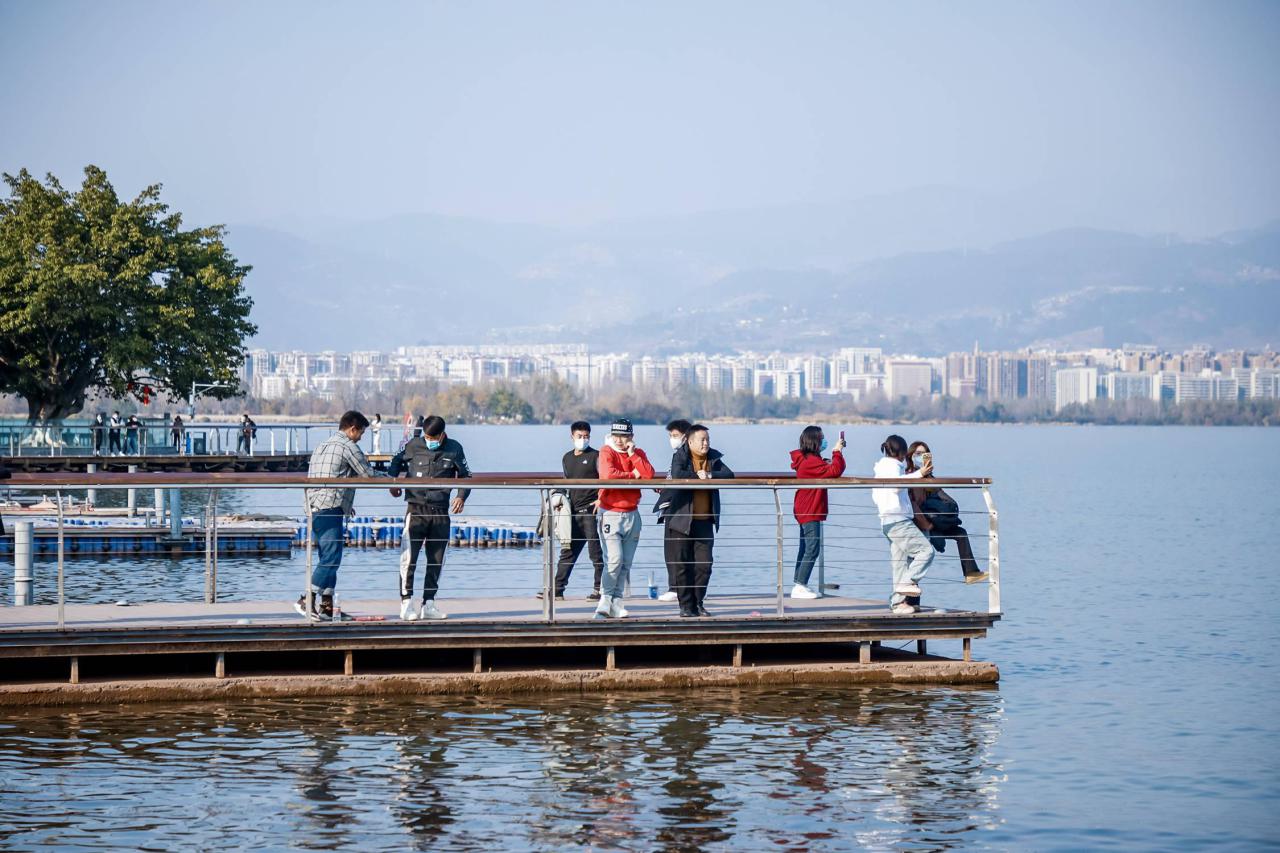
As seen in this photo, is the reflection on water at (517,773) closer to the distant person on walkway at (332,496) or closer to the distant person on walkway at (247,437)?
the distant person on walkway at (332,496)

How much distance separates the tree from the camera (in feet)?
215

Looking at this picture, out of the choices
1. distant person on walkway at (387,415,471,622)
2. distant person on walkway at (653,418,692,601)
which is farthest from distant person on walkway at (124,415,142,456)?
distant person on walkway at (387,415,471,622)

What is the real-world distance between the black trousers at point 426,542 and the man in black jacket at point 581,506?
172 cm

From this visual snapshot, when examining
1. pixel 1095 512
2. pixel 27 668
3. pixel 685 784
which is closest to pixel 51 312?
pixel 1095 512

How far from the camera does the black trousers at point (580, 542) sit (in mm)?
19547

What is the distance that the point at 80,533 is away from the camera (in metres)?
39.2

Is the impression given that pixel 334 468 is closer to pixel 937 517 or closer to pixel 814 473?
pixel 814 473

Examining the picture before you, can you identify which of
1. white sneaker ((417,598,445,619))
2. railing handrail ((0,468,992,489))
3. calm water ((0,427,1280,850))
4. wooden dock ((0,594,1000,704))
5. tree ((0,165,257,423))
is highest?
tree ((0,165,257,423))

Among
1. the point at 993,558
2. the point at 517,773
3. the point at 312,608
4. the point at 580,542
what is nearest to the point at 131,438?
the point at 580,542

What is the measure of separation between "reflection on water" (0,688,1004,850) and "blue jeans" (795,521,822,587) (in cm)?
179

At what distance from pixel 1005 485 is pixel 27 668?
83.6 m

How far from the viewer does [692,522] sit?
18.5 m

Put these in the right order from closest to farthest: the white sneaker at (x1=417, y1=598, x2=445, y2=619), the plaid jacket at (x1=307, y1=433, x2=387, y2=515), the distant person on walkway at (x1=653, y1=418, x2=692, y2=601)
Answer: the plaid jacket at (x1=307, y1=433, x2=387, y2=515) → the white sneaker at (x1=417, y1=598, x2=445, y2=619) → the distant person on walkway at (x1=653, y1=418, x2=692, y2=601)

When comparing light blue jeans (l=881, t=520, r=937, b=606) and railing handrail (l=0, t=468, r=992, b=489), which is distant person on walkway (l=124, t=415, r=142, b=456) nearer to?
railing handrail (l=0, t=468, r=992, b=489)
